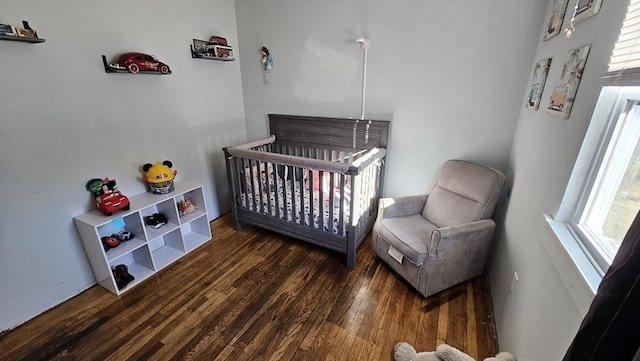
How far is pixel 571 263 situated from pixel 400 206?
1385 millimetres

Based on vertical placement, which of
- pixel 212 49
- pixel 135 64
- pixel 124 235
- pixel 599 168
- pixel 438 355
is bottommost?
pixel 438 355

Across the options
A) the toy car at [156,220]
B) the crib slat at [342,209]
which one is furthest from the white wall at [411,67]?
A: the toy car at [156,220]

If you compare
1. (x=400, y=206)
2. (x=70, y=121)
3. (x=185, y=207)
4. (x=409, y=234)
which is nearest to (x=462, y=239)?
(x=409, y=234)

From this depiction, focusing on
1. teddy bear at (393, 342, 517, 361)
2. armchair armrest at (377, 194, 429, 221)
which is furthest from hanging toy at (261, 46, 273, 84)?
teddy bear at (393, 342, 517, 361)

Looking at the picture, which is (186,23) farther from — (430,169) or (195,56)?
(430,169)

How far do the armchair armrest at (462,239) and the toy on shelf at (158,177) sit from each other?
2158mm

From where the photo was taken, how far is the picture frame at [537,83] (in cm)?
166

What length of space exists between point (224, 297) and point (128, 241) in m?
0.92

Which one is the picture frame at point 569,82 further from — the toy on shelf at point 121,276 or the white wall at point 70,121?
the toy on shelf at point 121,276

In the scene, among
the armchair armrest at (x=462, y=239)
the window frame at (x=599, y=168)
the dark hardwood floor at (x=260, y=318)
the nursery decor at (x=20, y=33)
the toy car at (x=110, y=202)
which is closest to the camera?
the window frame at (x=599, y=168)

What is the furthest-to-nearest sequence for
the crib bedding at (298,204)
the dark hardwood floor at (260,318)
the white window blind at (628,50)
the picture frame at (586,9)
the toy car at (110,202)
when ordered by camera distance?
the crib bedding at (298,204) < the toy car at (110,202) < the dark hardwood floor at (260,318) < the picture frame at (586,9) < the white window blind at (628,50)

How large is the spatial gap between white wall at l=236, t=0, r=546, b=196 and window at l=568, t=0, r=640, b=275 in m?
1.29

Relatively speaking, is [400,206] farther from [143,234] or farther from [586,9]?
[143,234]

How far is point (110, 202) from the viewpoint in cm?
193
